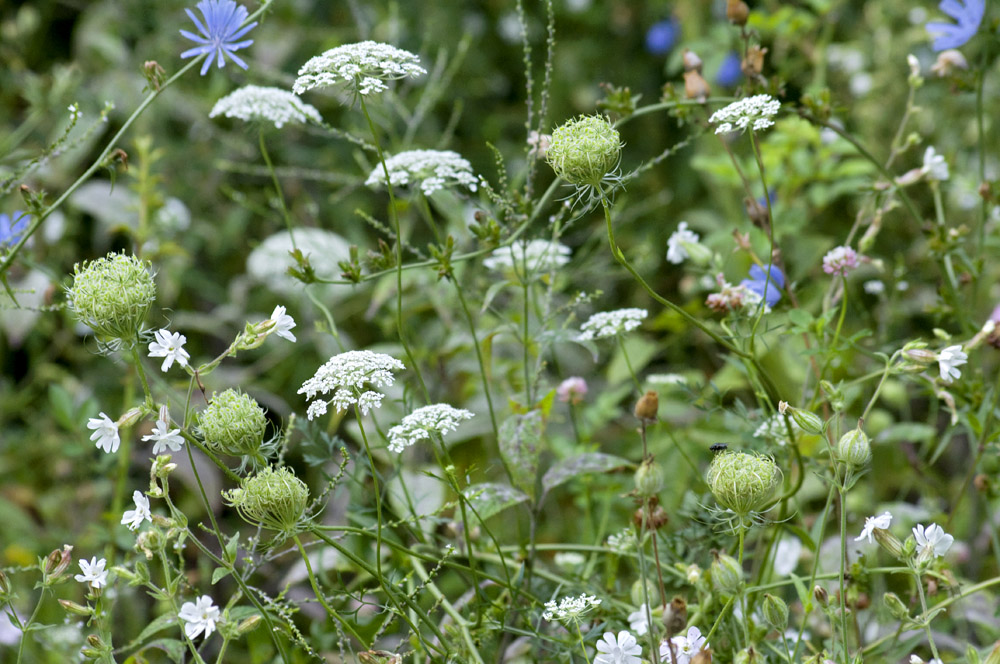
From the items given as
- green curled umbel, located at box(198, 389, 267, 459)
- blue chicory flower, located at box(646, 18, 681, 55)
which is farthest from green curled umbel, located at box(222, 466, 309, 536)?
blue chicory flower, located at box(646, 18, 681, 55)

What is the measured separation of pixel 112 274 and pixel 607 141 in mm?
239

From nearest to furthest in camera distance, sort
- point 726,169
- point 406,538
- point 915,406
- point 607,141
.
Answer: point 607,141 → point 406,538 → point 726,169 → point 915,406

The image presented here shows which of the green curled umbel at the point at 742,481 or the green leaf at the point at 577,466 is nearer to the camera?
the green curled umbel at the point at 742,481

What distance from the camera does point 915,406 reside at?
123 centimetres

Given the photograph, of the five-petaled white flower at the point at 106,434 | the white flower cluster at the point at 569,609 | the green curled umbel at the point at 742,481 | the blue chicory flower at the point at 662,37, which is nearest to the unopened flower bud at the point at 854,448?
the green curled umbel at the point at 742,481

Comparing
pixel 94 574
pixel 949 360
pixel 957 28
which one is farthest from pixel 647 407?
pixel 957 28

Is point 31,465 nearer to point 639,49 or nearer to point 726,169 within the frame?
point 726,169

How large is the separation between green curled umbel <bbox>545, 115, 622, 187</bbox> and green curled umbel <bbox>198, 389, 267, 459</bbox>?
7.3 inches

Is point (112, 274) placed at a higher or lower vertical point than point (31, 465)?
higher

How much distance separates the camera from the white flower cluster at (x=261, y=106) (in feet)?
1.98

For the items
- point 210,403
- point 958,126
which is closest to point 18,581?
point 210,403

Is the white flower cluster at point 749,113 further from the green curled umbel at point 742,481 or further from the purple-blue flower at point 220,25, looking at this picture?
the purple-blue flower at point 220,25

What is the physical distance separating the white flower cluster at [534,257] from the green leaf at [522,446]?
0.10 meters

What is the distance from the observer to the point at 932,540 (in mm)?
447
